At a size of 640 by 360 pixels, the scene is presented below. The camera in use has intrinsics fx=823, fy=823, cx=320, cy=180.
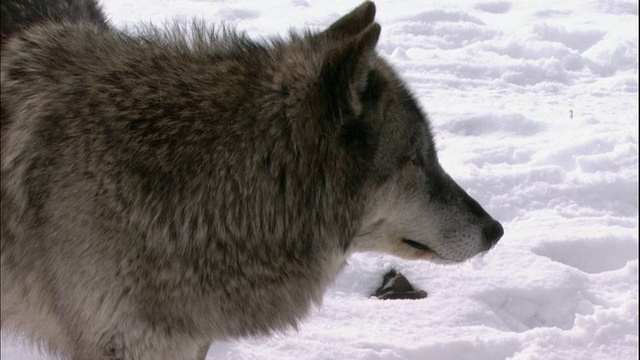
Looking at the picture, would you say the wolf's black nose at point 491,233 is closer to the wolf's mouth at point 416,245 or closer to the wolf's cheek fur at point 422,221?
the wolf's cheek fur at point 422,221

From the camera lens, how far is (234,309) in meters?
2.66

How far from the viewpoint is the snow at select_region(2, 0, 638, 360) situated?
360 cm

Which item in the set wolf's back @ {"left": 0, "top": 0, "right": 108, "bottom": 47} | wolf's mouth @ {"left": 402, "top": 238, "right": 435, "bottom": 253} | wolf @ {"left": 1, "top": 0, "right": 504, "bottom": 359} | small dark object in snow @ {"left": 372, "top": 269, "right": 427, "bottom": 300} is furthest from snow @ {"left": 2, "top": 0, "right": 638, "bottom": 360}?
wolf's back @ {"left": 0, "top": 0, "right": 108, "bottom": 47}

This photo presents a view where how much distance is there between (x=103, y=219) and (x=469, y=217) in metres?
1.32

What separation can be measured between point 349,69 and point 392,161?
39 cm

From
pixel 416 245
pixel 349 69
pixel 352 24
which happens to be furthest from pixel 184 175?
pixel 416 245

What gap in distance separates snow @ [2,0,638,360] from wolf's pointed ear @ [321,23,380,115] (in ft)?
3.91

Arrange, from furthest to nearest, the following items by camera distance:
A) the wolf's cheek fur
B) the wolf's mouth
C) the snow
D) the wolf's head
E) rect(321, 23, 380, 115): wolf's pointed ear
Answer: the snow, the wolf's mouth, the wolf's cheek fur, the wolf's head, rect(321, 23, 380, 115): wolf's pointed ear

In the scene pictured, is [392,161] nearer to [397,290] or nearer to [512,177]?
[397,290]

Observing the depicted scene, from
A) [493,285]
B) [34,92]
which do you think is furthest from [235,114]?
[493,285]

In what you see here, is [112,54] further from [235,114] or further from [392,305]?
[392,305]

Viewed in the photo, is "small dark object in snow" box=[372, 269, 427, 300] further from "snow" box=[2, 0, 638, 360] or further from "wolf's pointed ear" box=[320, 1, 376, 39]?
"wolf's pointed ear" box=[320, 1, 376, 39]

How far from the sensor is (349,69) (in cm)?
248

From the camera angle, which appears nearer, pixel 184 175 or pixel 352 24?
pixel 184 175
